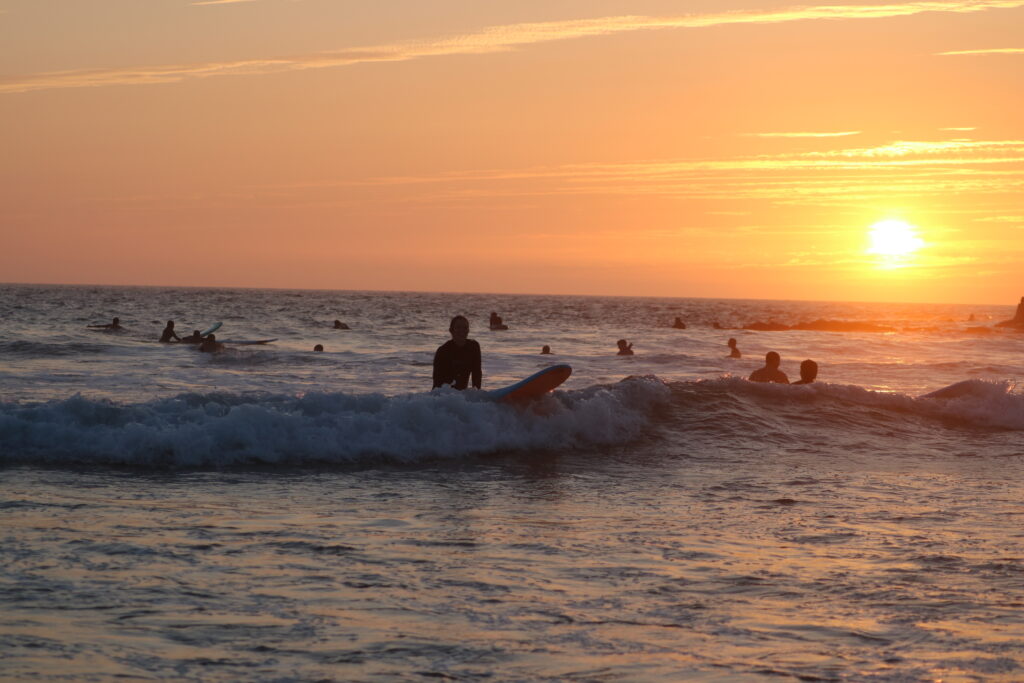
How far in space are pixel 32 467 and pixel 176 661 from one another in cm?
654

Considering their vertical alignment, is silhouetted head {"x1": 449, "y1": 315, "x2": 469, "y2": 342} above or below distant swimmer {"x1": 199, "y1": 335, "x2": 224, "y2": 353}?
above

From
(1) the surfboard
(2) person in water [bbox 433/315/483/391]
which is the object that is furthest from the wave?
(2) person in water [bbox 433/315/483/391]

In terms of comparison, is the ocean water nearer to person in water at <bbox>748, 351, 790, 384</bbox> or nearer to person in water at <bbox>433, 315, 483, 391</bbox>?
person in water at <bbox>433, 315, 483, 391</bbox>

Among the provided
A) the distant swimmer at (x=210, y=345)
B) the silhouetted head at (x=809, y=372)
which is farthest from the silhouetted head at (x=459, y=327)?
the distant swimmer at (x=210, y=345)

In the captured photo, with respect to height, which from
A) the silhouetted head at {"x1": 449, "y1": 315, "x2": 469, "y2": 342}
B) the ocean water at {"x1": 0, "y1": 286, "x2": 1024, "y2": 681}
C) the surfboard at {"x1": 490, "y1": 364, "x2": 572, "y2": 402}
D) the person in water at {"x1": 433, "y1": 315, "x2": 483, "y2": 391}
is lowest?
the ocean water at {"x1": 0, "y1": 286, "x2": 1024, "y2": 681}

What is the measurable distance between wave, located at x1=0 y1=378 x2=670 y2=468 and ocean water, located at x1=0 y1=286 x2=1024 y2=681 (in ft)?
0.14

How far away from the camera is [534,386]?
14.4 m

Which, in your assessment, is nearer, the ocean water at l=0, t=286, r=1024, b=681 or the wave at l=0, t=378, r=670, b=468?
the ocean water at l=0, t=286, r=1024, b=681

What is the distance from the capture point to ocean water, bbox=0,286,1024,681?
527 cm

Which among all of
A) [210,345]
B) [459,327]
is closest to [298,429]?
[459,327]

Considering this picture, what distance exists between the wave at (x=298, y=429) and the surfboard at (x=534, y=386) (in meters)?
0.15

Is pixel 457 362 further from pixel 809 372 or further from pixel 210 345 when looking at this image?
pixel 210 345

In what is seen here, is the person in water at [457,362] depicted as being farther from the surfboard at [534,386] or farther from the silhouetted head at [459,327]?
the surfboard at [534,386]

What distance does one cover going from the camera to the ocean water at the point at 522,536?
5.27 metres
